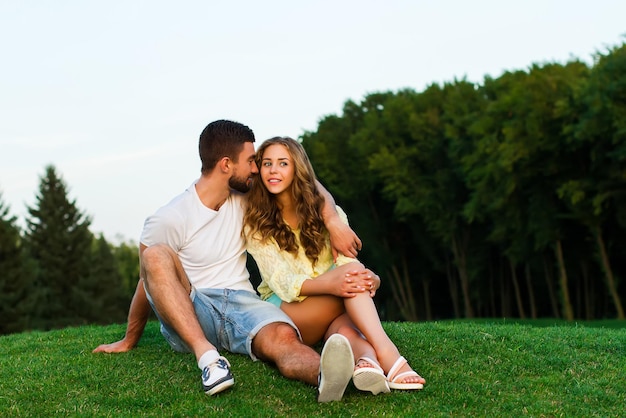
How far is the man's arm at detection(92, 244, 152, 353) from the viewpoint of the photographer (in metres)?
6.89

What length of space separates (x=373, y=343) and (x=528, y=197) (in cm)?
2739

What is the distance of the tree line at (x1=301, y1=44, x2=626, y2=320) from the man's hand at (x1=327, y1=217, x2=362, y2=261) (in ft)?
69.8

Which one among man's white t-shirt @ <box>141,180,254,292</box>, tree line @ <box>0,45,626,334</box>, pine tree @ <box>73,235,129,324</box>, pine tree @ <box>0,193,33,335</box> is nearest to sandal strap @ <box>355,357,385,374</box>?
man's white t-shirt @ <box>141,180,254,292</box>

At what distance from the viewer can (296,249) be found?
653 centimetres

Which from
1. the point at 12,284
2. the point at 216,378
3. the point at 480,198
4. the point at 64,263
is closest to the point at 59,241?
the point at 64,263

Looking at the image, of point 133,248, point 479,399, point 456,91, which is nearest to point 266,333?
point 479,399

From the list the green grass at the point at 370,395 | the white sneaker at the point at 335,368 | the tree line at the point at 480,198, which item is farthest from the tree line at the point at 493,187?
the white sneaker at the point at 335,368

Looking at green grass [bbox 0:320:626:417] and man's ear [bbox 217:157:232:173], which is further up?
man's ear [bbox 217:157:232:173]

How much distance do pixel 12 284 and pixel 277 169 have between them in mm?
44457

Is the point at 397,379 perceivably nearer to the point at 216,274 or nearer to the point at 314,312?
the point at 314,312

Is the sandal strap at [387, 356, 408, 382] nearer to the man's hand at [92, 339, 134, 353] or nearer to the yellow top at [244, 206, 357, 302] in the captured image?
the yellow top at [244, 206, 357, 302]

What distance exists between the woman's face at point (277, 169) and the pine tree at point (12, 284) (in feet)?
140

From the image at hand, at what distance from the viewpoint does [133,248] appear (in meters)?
106

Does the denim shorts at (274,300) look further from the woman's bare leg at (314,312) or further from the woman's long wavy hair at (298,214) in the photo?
the woman's long wavy hair at (298,214)
